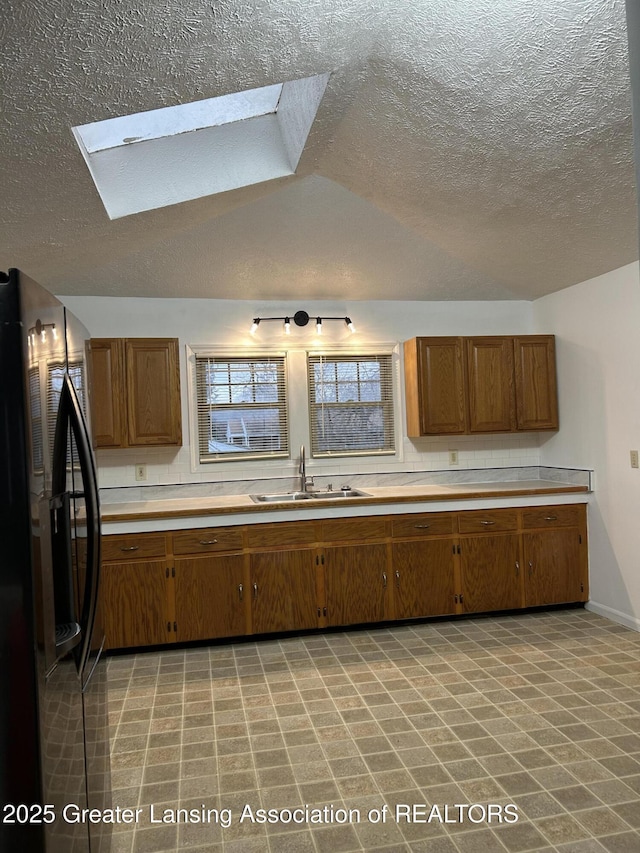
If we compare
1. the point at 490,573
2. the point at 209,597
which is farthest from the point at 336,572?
the point at 490,573

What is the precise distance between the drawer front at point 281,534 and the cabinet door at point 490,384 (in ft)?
5.20

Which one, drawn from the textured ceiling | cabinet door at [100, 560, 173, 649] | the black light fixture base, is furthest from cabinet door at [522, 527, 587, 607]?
cabinet door at [100, 560, 173, 649]

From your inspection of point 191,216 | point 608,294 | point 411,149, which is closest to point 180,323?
point 191,216

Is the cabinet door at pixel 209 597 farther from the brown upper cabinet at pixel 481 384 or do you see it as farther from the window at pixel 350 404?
the brown upper cabinet at pixel 481 384

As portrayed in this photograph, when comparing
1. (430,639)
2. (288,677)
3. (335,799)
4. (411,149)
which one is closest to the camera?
(335,799)

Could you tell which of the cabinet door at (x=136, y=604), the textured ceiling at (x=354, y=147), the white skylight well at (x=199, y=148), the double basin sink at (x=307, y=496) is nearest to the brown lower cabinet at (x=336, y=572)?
the cabinet door at (x=136, y=604)

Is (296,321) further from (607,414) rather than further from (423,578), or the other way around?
(607,414)

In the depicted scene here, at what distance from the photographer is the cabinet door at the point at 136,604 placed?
13.1 feet

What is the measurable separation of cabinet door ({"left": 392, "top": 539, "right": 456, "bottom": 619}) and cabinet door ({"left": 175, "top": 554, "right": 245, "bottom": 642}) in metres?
1.07

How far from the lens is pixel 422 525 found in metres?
4.43

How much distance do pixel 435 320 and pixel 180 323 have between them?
2.04 m

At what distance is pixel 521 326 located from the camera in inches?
212

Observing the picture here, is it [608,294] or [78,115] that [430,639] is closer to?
[608,294]

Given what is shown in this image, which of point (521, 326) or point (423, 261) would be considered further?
point (521, 326)
